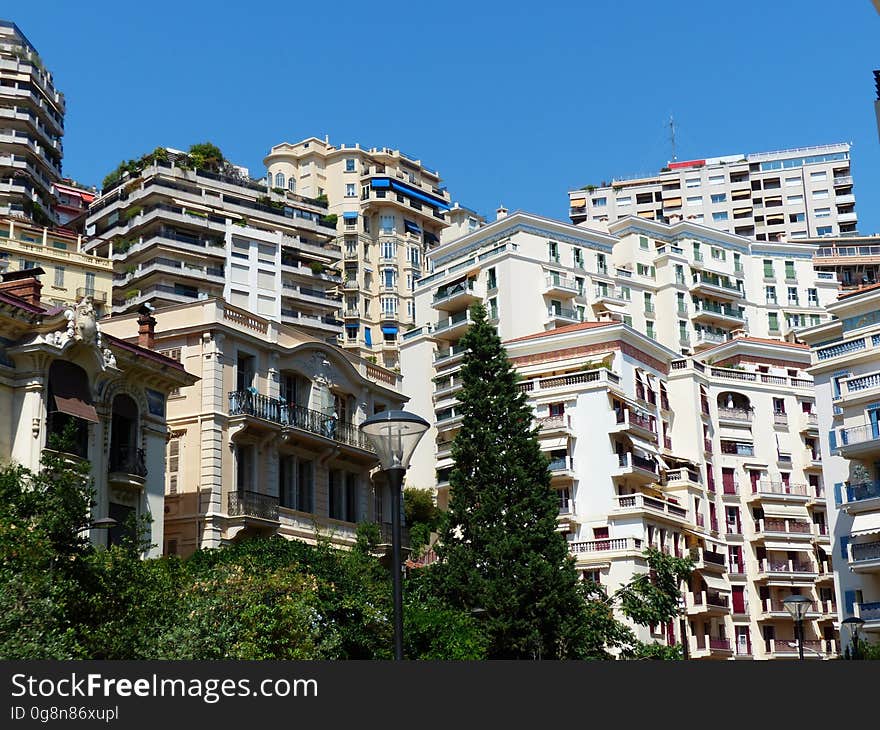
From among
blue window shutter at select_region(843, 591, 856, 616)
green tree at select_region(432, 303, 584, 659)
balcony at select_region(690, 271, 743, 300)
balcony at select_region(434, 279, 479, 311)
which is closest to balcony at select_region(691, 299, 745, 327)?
balcony at select_region(690, 271, 743, 300)

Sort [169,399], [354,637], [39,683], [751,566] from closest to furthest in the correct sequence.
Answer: [39,683] → [354,637] → [169,399] → [751,566]

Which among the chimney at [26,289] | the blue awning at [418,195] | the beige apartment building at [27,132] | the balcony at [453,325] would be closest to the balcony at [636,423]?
the balcony at [453,325]

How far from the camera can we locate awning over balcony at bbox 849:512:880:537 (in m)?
60.8

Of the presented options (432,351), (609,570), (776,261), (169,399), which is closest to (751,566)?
(609,570)

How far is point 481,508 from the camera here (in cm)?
5259

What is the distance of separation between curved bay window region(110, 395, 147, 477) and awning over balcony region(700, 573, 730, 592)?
44494 millimetres

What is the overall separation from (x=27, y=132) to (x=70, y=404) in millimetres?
85333

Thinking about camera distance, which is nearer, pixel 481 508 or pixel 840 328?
pixel 481 508

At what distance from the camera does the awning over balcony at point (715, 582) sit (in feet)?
249

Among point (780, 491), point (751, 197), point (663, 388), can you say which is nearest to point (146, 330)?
point (663, 388)

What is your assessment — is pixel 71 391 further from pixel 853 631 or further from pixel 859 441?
pixel 859 441

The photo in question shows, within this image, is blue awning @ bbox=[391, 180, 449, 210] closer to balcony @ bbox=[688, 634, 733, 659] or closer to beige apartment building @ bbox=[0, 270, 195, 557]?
balcony @ bbox=[688, 634, 733, 659]

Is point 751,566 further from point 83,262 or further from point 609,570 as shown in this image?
point 83,262

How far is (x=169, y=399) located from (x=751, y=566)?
156ft
